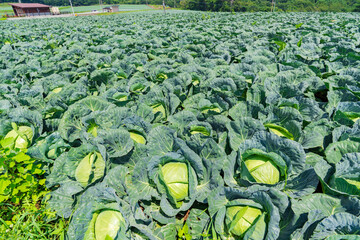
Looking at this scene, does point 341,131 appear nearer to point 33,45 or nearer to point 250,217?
point 250,217

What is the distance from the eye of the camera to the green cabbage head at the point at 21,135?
2.97 m

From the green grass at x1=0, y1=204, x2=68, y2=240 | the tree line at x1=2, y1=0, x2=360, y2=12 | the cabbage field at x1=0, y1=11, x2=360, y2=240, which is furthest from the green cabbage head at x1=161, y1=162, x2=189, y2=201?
the tree line at x1=2, y1=0, x2=360, y2=12

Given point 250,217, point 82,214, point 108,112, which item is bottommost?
point 82,214

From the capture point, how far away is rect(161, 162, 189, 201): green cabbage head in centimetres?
194

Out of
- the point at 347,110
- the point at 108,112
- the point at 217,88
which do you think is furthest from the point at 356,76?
the point at 108,112

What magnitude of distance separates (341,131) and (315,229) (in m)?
1.22

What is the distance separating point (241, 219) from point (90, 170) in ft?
5.29

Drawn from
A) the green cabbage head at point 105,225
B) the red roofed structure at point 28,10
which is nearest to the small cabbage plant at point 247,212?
the green cabbage head at point 105,225

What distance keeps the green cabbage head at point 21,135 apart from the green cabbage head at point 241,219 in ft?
10.2

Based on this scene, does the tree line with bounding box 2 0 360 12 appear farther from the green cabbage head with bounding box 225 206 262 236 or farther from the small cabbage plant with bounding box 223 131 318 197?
the green cabbage head with bounding box 225 206 262 236

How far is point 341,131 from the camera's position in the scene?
2111mm

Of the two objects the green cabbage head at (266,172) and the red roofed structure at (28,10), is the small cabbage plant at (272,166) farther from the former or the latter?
the red roofed structure at (28,10)

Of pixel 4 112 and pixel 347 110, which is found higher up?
pixel 347 110

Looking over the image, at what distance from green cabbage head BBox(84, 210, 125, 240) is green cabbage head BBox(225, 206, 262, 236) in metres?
0.92
